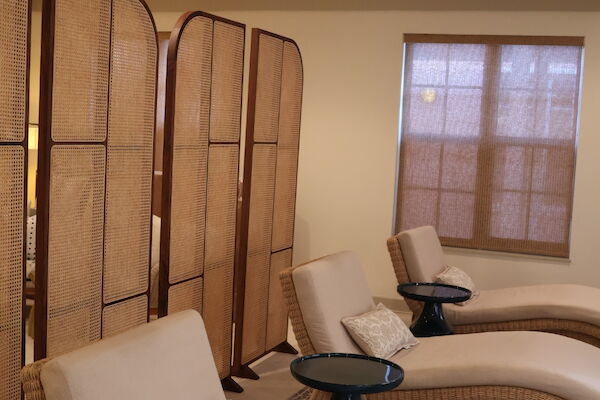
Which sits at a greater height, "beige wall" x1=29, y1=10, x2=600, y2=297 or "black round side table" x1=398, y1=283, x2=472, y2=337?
"beige wall" x1=29, y1=10, x2=600, y2=297

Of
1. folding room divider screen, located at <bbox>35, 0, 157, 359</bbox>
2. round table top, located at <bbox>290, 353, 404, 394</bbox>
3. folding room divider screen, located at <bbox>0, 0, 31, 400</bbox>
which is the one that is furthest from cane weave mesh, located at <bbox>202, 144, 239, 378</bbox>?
folding room divider screen, located at <bbox>0, 0, 31, 400</bbox>

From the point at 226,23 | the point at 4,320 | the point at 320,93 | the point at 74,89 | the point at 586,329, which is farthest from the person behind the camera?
the point at 320,93

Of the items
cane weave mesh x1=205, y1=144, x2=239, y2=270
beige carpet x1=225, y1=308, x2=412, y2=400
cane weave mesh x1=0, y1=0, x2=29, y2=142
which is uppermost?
cane weave mesh x1=0, y1=0, x2=29, y2=142

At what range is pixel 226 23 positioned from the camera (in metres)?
4.20

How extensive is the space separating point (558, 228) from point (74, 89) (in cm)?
431

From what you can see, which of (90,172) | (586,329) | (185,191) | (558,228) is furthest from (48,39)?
(558,228)

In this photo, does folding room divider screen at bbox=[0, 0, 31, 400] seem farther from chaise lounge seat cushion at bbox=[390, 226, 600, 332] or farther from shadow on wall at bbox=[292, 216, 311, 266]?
shadow on wall at bbox=[292, 216, 311, 266]

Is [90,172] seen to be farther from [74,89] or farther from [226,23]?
[226,23]

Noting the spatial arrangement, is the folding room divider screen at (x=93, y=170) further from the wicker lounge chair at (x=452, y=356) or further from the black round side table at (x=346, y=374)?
the black round side table at (x=346, y=374)

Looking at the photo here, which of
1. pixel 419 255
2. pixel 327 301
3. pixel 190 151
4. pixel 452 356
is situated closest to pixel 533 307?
pixel 419 255

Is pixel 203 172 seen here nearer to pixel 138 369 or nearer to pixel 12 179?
pixel 12 179

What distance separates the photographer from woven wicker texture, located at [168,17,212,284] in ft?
12.6

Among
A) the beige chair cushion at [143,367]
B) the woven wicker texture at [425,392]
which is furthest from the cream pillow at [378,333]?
the beige chair cushion at [143,367]

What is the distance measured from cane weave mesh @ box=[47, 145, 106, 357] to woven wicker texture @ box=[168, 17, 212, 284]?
618mm
